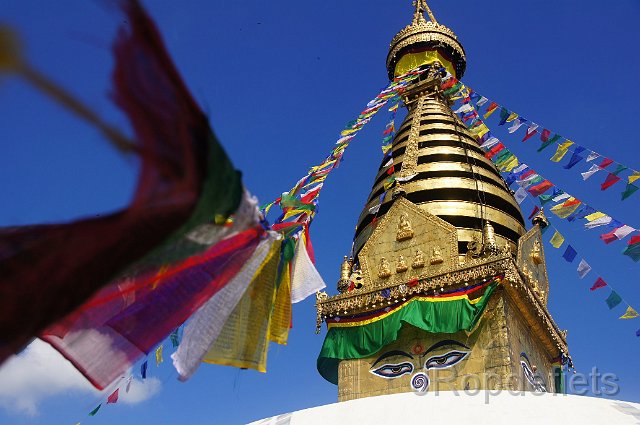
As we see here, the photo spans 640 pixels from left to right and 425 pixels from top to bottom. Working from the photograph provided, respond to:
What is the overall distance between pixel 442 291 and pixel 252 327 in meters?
8.38

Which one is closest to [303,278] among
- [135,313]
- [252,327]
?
[252,327]

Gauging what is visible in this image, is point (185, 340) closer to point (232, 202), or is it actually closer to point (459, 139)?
point (232, 202)

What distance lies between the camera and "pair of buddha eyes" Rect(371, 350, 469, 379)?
37.4 ft

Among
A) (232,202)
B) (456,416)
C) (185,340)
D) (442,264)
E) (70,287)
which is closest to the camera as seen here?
(70,287)

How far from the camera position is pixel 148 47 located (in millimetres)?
2104

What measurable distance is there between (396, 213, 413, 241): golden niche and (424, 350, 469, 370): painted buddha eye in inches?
107

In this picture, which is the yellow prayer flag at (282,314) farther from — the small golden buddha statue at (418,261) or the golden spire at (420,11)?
the golden spire at (420,11)

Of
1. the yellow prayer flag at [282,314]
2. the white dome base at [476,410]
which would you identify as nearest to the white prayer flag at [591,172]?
the white dome base at [476,410]

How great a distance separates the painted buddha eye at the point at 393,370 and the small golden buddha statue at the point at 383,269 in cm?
188

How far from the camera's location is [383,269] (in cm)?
1304

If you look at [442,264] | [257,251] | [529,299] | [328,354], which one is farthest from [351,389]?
[257,251]

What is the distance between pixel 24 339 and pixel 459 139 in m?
14.7

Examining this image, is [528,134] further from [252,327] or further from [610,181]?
[252,327]

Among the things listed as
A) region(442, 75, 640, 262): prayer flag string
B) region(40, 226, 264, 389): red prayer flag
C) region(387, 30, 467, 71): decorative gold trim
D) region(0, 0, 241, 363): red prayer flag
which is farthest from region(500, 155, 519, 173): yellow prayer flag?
region(0, 0, 241, 363): red prayer flag
